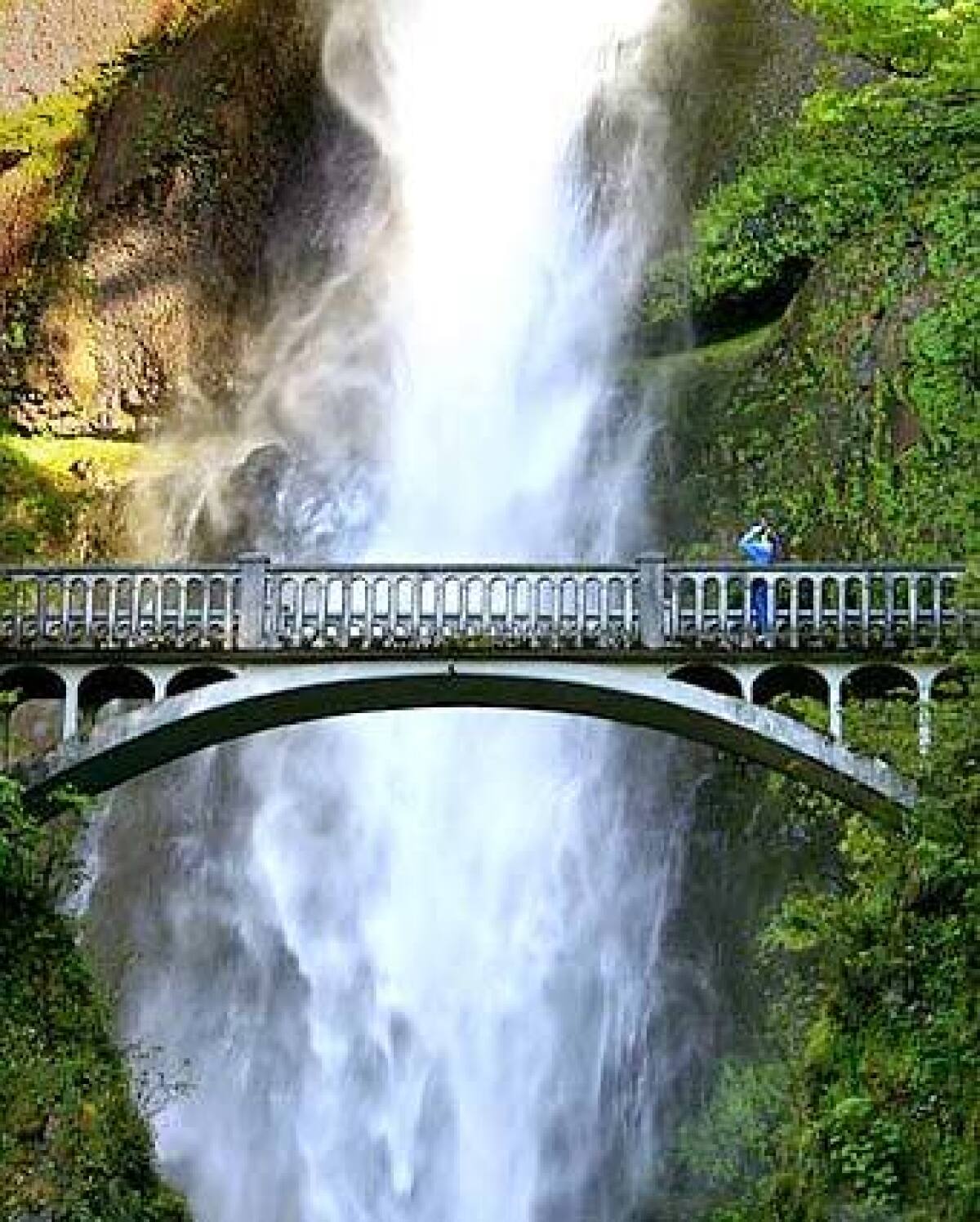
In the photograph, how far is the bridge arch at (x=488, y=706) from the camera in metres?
16.8

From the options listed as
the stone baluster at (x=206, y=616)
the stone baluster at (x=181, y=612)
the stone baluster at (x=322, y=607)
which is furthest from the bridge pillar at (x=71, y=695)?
the stone baluster at (x=322, y=607)

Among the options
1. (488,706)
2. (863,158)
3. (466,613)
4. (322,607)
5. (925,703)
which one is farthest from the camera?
(488,706)

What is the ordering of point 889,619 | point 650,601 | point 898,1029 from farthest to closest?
point 650,601 < point 889,619 < point 898,1029

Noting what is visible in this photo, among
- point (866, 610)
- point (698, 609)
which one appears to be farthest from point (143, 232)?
point (866, 610)

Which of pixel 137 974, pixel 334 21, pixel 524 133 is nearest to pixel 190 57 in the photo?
pixel 334 21

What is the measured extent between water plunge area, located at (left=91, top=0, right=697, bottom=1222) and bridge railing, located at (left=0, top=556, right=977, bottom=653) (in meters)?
4.83

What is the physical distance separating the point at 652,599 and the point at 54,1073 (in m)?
6.67

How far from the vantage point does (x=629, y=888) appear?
74.3 feet

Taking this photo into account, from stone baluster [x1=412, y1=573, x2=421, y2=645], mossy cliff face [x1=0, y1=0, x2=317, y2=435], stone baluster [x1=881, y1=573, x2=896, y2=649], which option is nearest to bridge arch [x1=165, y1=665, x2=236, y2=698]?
stone baluster [x1=412, y1=573, x2=421, y2=645]

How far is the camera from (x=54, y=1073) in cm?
1502

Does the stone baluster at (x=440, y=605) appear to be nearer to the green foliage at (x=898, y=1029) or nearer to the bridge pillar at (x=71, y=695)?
the bridge pillar at (x=71, y=695)

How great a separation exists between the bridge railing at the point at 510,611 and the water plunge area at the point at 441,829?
4830 mm

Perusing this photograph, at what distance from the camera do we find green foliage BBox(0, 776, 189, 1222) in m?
14.0

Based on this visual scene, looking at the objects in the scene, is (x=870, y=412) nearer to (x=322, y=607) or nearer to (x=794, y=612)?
(x=794, y=612)
